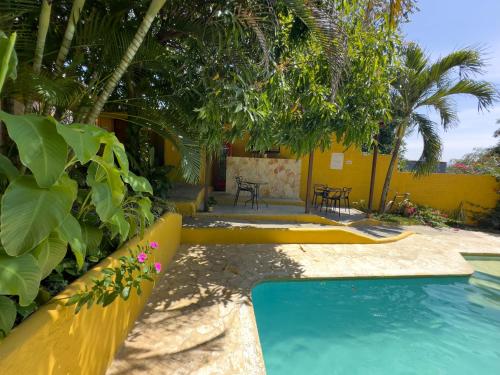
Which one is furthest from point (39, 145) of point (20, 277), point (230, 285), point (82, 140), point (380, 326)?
point (380, 326)

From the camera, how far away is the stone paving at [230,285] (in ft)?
8.93

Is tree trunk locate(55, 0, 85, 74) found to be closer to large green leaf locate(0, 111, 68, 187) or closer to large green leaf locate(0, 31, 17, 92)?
large green leaf locate(0, 31, 17, 92)

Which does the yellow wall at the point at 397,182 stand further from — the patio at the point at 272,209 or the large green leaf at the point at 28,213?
the large green leaf at the point at 28,213

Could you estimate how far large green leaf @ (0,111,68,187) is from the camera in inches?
48.0

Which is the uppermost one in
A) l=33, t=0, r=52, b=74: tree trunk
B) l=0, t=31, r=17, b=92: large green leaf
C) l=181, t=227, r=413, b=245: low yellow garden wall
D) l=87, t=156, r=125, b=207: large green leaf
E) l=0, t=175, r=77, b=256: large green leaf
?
l=33, t=0, r=52, b=74: tree trunk

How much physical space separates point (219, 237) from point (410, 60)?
27.9 feet

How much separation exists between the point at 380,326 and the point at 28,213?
4779 mm

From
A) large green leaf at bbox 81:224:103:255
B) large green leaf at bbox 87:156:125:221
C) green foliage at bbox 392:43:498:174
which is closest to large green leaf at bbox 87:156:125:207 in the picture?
large green leaf at bbox 87:156:125:221

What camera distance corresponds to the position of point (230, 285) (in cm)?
442

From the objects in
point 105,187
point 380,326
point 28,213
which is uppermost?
point 105,187

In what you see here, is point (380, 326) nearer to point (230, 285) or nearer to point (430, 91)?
point (230, 285)

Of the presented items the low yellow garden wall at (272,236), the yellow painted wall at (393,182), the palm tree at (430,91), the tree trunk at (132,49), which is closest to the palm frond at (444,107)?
the palm tree at (430,91)

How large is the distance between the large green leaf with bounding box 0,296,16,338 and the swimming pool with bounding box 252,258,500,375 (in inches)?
110

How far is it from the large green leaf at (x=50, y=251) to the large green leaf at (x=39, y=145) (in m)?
0.47
